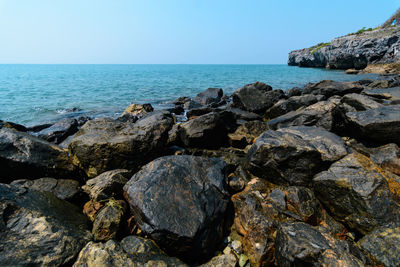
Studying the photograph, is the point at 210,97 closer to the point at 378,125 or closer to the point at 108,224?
the point at 378,125

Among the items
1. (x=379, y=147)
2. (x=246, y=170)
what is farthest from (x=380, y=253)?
(x=379, y=147)

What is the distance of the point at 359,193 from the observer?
4.04m

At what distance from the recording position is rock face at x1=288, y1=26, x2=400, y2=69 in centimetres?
4034

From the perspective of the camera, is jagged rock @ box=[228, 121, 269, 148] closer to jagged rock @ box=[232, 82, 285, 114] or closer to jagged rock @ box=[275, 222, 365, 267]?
jagged rock @ box=[232, 82, 285, 114]

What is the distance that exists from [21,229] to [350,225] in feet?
19.9

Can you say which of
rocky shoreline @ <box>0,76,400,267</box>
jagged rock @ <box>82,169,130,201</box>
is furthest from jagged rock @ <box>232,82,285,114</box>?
jagged rock @ <box>82,169,130,201</box>

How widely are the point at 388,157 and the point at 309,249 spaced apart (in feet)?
14.1

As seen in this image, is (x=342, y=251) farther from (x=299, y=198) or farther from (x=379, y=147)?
(x=379, y=147)

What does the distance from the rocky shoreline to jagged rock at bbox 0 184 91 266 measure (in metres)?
0.02

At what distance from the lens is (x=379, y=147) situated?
20.1ft

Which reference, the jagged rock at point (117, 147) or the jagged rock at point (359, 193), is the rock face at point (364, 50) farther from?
the jagged rock at point (117, 147)

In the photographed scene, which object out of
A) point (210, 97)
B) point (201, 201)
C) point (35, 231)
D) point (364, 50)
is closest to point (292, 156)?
point (201, 201)

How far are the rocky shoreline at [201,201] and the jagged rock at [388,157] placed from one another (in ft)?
0.09

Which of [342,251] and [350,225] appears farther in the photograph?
[350,225]
